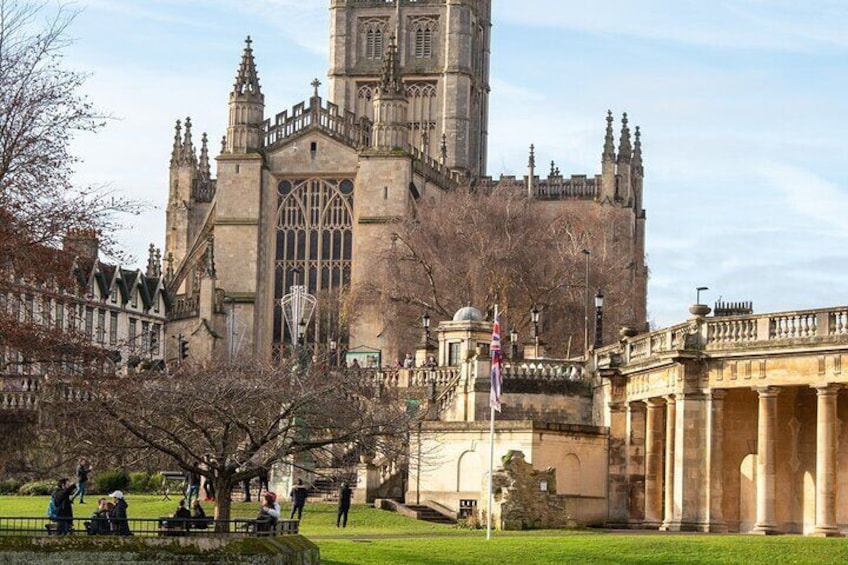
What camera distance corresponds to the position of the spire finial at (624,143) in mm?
132875

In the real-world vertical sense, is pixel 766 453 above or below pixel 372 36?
below

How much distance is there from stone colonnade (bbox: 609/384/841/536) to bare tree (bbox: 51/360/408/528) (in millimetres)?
8703

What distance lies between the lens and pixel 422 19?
153m

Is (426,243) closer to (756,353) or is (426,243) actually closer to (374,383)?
(374,383)

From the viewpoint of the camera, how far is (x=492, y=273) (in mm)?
107125

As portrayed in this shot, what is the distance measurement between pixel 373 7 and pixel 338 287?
124 feet

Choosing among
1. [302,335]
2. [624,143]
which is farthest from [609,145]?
[302,335]

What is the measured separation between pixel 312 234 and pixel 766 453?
6517 centimetres

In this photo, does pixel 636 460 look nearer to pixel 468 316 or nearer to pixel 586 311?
pixel 468 316

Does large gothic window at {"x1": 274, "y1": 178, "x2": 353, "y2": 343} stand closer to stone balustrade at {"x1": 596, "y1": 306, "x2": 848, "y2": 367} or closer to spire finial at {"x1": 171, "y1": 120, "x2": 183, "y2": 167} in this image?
spire finial at {"x1": 171, "y1": 120, "x2": 183, "y2": 167}

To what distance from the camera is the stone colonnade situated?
59438 millimetres

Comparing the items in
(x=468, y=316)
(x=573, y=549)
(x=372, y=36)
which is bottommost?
(x=573, y=549)

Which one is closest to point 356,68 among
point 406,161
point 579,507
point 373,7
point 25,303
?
point 373,7

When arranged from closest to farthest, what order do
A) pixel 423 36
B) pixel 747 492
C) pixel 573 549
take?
1. pixel 573 549
2. pixel 747 492
3. pixel 423 36
